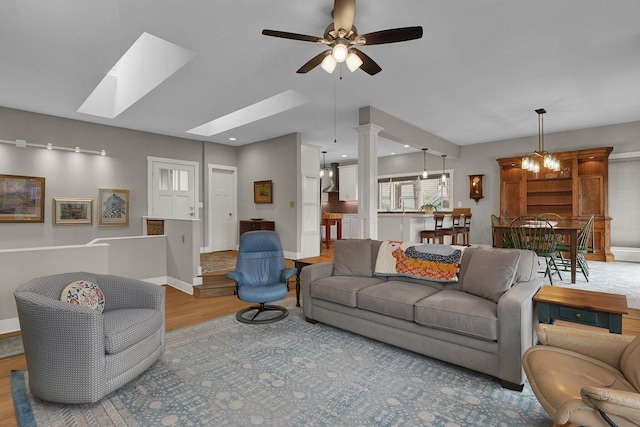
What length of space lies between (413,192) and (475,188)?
1758 mm

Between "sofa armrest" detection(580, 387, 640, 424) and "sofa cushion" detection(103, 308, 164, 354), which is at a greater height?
"sofa armrest" detection(580, 387, 640, 424)

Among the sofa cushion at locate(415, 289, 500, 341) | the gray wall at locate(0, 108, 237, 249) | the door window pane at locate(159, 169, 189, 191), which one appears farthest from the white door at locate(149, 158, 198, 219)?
the sofa cushion at locate(415, 289, 500, 341)

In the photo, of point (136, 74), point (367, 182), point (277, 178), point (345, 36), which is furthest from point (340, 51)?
point (277, 178)

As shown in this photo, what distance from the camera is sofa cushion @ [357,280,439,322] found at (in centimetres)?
277

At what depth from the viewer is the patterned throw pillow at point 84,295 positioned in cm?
236

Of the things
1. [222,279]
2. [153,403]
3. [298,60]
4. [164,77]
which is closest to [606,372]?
[153,403]

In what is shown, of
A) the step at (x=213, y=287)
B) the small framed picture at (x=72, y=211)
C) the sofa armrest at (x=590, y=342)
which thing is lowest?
the step at (x=213, y=287)

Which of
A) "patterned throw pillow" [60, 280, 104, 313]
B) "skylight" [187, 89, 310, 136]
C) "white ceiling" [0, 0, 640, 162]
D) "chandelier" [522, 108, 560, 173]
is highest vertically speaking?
"skylight" [187, 89, 310, 136]

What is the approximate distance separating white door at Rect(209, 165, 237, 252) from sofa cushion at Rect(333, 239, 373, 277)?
4513 millimetres

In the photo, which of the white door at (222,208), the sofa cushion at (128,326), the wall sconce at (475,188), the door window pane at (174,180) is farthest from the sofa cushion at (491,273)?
the door window pane at (174,180)

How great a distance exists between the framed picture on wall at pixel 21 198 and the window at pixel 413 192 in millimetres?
8027

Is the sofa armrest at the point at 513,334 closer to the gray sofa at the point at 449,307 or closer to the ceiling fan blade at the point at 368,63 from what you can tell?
the gray sofa at the point at 449,307

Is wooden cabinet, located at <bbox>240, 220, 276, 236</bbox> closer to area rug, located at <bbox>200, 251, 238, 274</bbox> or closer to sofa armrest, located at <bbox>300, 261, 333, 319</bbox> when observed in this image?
area rug, located at <bbox>200, 251, 238, 274</bbox>

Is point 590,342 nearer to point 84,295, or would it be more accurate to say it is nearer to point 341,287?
point 341,287
